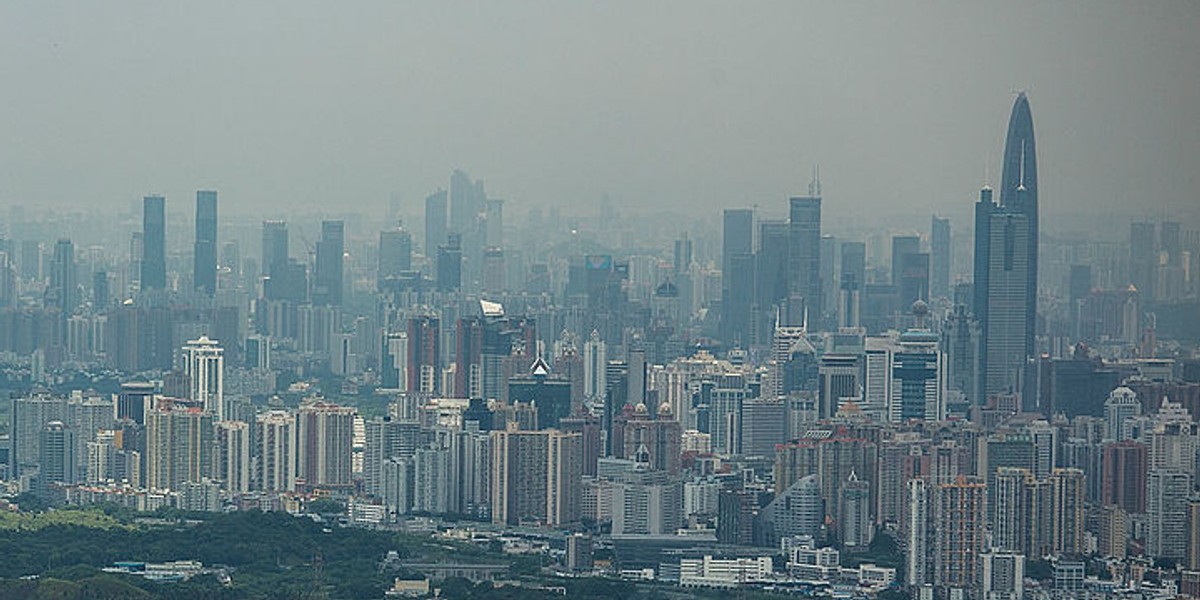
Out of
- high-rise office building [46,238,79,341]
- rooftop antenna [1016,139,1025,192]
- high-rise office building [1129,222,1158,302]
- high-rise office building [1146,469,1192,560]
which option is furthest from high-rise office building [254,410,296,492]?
high-rise office building [1146,469,1192,560]

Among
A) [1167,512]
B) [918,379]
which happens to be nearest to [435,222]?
[918,379]

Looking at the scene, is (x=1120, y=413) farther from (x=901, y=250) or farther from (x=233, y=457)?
(x=233, y=457)

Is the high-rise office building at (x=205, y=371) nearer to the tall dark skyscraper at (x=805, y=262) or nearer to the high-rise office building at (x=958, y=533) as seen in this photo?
the tall dark skyscraper at (x=805, y=262)

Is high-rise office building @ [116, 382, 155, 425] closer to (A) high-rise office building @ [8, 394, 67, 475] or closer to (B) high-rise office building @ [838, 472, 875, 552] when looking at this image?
(A) high-rise office building @ [8, 394, 67, 475]

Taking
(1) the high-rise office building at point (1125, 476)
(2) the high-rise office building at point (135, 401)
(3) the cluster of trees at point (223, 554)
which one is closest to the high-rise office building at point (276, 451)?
(2) the high-rise office building at point (135, 401)

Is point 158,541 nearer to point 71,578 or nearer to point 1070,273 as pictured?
point 71,578

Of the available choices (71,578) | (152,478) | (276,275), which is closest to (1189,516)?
(71,578)
